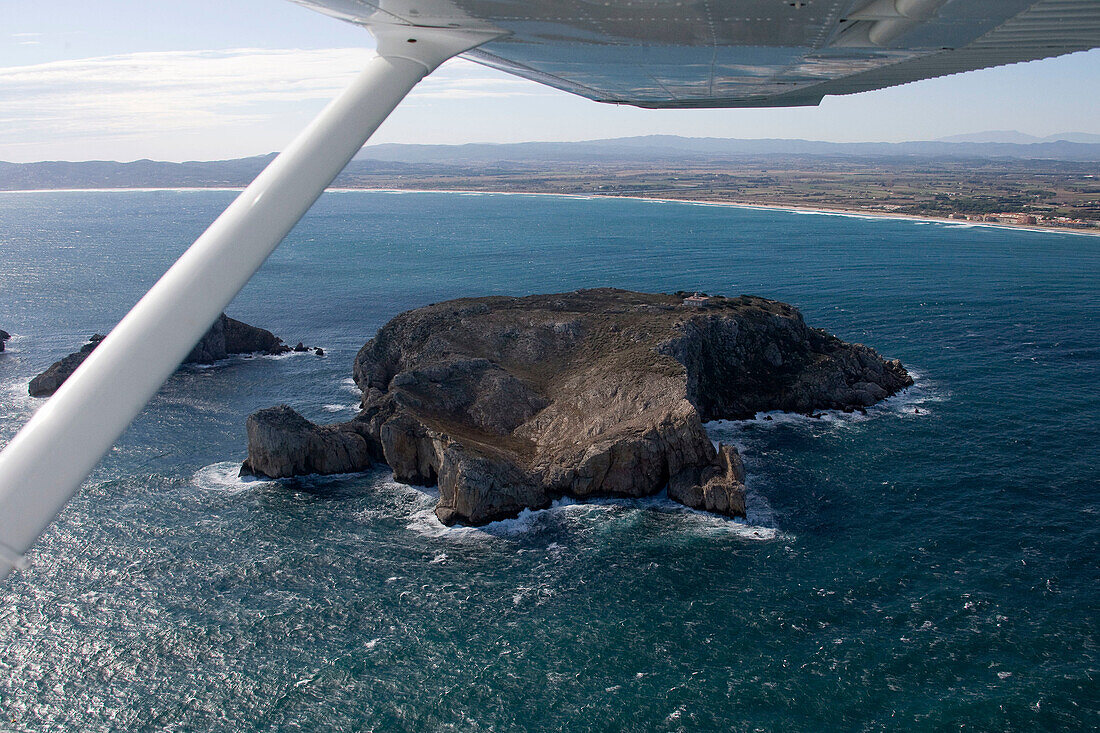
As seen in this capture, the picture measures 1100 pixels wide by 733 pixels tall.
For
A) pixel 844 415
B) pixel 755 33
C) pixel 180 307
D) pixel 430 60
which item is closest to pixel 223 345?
pixel 844 415

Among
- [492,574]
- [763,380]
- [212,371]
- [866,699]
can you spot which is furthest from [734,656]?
[212,371]

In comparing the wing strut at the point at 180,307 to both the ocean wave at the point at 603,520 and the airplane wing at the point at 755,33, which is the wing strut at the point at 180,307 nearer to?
the airplane wing at the point at 755,33

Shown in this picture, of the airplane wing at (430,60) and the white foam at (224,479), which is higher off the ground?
the airplane wing at (430,60)

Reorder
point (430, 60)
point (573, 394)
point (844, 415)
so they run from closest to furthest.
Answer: point (430, 60), point (573, 394), point (844, 415)

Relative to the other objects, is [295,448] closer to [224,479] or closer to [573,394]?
[224,479]

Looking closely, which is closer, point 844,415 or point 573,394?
point 573,394

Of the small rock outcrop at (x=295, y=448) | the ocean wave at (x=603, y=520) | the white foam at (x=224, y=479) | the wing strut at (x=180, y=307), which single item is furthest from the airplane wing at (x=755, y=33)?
the white foam at (x=224, y=479)
